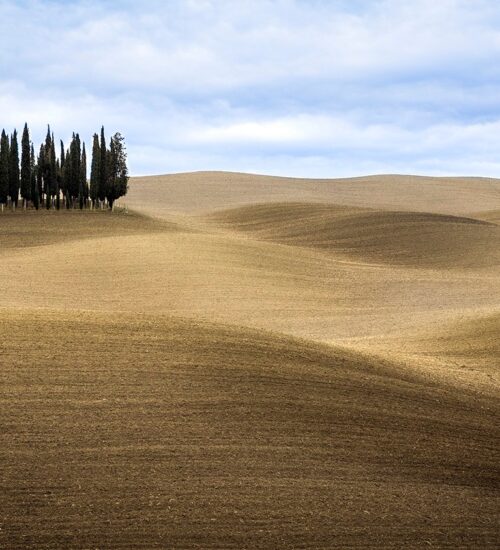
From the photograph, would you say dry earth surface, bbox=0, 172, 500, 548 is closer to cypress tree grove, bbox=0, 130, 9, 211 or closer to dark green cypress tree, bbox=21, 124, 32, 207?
cypress tree grove, bbox=0, 130, 9, 211

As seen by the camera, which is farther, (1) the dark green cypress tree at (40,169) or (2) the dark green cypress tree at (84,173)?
(2) the dark green cypress tree at (84,173)

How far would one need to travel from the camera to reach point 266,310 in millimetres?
30719

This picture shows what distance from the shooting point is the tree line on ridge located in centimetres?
6341

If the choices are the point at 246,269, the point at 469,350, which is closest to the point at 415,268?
the point at 246,269

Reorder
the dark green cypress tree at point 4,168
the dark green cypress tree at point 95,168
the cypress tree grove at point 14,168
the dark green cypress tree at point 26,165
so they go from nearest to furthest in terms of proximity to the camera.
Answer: the dark green cypress tree at point 4,168, the cypress tree grove at point 14,168, the dark green cypress tree at point 26,165, the dark green cypress tree at point 95,168

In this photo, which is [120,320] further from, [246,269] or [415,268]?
[415,268]

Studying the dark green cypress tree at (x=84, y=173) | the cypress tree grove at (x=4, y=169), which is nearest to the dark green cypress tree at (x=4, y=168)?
the cypress tree grove at (x=4, y=169)

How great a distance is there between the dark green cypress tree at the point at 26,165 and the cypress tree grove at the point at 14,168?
0.61 meters

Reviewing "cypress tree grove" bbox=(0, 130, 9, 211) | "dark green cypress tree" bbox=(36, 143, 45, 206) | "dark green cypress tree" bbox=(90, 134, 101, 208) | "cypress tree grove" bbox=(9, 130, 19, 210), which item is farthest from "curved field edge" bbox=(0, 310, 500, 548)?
"dark green cypress tree" bbox=(90, 134, 101, 208)

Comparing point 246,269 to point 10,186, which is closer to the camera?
point 246,269

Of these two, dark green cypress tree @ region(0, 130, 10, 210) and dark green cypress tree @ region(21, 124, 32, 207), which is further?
dark green cypress tree @ region(21, 124, 32, 207)

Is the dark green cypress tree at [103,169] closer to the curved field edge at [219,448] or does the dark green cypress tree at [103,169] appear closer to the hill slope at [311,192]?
the hill slope at [311,192]

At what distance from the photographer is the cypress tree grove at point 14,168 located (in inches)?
2456

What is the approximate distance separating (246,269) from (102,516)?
30.2 metres
